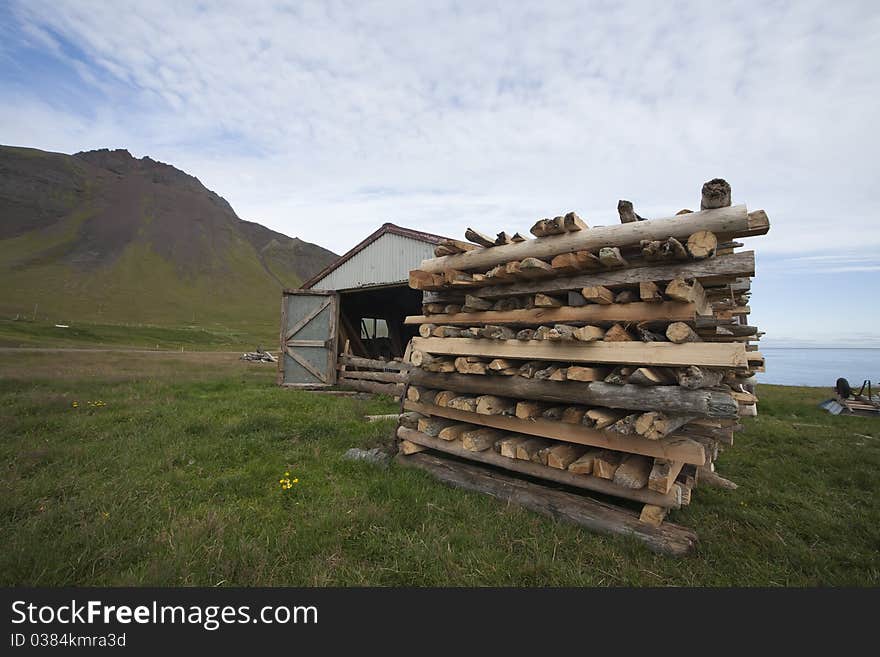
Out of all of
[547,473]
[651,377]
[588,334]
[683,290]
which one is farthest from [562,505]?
[683,290]

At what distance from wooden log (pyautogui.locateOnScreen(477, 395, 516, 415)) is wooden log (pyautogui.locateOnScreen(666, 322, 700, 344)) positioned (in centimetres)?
192

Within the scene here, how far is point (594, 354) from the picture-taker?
165 inches

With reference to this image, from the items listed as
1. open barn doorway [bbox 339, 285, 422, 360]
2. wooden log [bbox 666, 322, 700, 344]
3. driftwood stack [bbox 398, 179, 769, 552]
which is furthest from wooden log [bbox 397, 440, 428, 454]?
open barn doorway [bbox 339, 285, 422, 360]

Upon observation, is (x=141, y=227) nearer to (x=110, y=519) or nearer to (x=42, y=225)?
(x=42, y=225)

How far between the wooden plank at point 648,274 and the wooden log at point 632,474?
179cm

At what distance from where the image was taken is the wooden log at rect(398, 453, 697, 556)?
151 inches

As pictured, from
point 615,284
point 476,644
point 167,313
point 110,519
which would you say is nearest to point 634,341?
point 615,284

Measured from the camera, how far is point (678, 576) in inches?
133

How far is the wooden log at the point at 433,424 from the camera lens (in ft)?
18.9

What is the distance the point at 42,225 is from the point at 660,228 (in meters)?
172

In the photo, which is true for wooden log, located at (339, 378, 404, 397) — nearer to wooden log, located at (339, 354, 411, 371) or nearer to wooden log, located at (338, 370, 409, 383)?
wooden log, located at (338, 370, 409, 383)

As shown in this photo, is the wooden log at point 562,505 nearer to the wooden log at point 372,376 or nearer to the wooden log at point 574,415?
the wooden log at point 574,415

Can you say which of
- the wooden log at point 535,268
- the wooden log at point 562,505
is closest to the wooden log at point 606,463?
the wooden log at point 562,505

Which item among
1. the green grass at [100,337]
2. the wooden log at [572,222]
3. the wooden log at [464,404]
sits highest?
the wooden log at [572,222]
